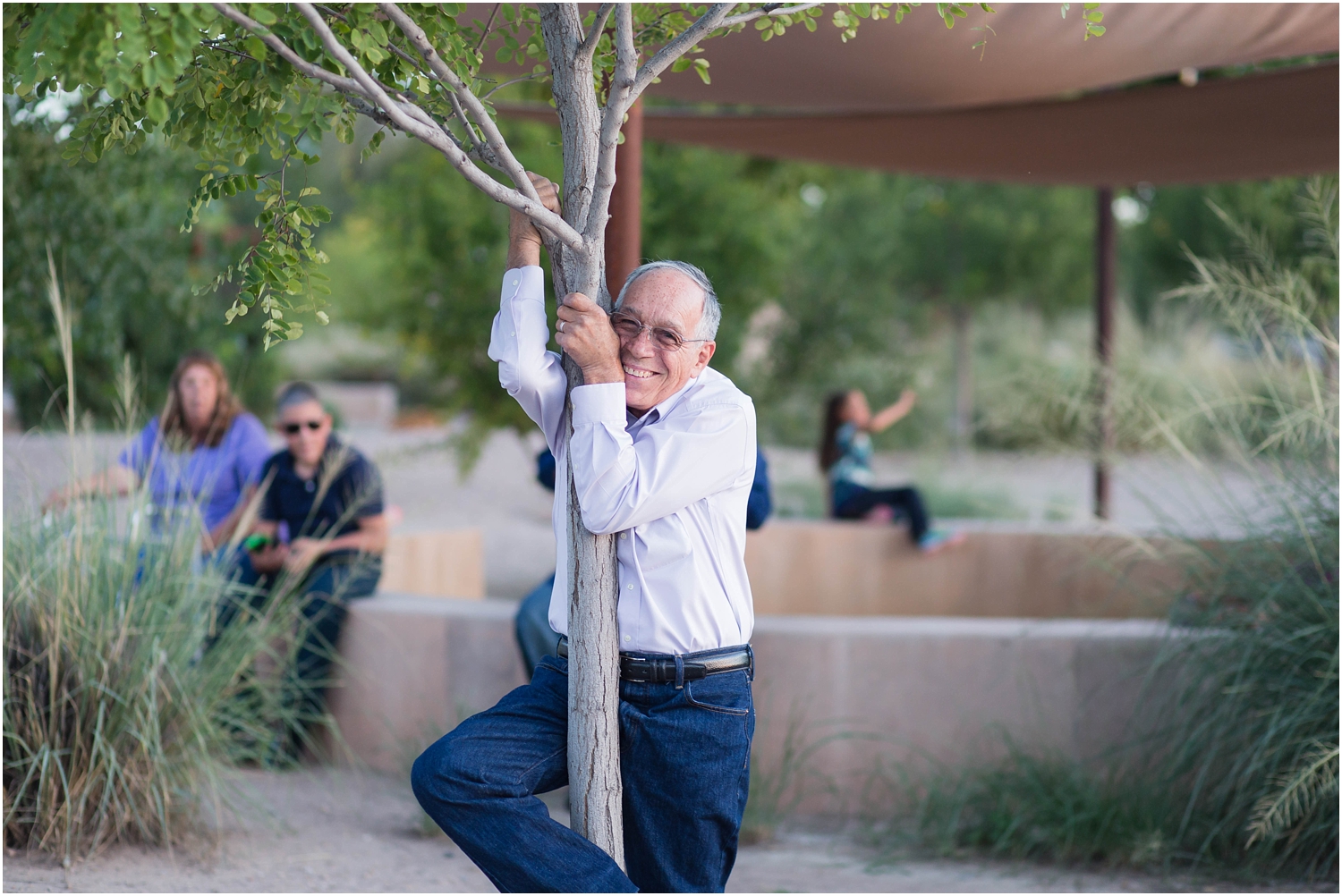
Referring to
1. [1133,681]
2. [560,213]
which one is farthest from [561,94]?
[1133,681]

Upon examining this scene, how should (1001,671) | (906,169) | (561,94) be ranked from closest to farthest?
1. (561,94)
2. (1001,671)
3. (906,169)

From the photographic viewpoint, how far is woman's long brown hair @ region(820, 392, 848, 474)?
7262mm

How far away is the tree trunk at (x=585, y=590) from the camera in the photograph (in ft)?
7.06

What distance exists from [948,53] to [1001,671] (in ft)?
6.86

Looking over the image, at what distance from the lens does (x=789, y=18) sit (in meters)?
2.32

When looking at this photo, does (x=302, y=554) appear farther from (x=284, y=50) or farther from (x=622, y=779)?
(x=284, y=50)

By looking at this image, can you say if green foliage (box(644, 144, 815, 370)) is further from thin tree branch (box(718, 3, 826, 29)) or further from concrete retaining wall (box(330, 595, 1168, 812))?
thin tree branch (box(718, 3, 826, 29))

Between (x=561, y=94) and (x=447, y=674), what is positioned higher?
(x=561, y=94)

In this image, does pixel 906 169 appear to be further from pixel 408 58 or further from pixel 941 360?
pixel 941 360

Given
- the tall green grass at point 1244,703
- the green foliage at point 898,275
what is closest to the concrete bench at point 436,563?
the tall green grass at point 1244,703

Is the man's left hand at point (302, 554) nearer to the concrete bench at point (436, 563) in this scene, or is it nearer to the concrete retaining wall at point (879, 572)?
the concrete bench at point (436, 563)

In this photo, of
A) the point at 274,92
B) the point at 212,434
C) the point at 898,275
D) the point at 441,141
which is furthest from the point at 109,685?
the point at 898,275

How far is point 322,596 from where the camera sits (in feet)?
15.1

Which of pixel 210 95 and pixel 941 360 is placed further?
pixel 941 360
